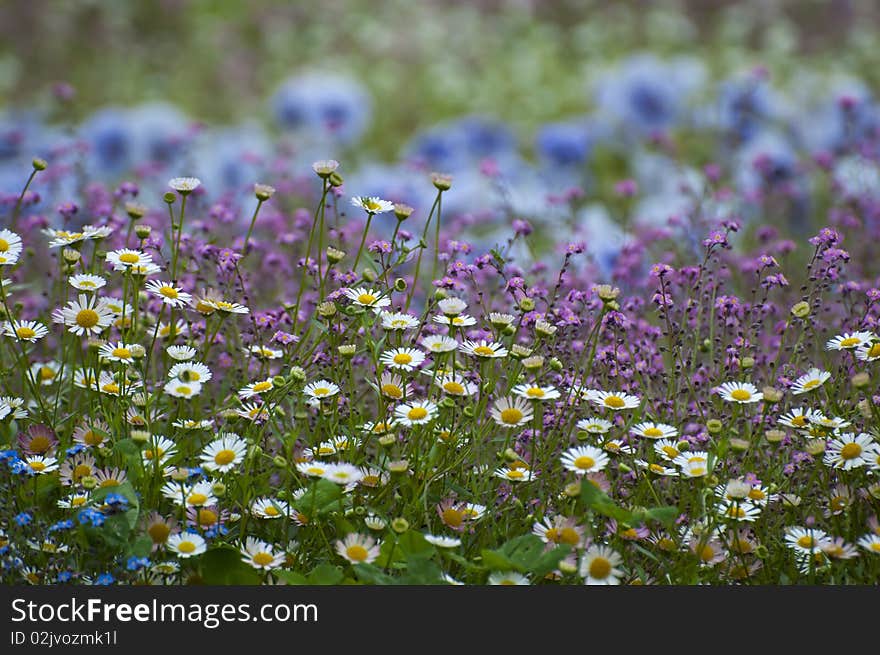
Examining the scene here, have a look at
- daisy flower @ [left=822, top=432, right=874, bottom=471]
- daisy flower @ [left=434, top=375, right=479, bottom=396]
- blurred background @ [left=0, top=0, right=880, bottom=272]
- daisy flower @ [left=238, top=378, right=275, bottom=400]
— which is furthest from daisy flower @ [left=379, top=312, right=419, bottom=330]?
blurred background @ [left=0, top=0, right=880, bottom=272]

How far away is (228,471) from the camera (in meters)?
1.56

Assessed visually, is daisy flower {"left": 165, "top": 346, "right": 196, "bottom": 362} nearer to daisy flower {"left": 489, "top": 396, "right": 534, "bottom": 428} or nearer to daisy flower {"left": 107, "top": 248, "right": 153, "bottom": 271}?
daisy flower {"left": 107, "top": 248, "right": 153, "bottom": 271}

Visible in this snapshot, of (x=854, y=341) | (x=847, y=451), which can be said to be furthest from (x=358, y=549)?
(x=854, y=341)

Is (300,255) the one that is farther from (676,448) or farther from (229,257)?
(676,448)

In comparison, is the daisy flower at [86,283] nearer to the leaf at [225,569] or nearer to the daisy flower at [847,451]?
the leaf at [225,569]

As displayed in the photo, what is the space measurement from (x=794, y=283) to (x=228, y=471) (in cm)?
174

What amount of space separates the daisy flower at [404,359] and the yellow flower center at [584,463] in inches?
11.8

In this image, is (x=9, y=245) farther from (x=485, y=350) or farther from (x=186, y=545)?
(x=485, y=350)

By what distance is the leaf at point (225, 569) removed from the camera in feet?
4.88

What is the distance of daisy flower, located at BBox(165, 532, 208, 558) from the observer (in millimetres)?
1470

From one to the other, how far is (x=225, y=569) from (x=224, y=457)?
0.54 feet

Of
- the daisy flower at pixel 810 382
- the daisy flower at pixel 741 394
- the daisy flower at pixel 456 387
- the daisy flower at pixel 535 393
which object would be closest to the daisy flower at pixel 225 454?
the daisy flower at pixel 456 387

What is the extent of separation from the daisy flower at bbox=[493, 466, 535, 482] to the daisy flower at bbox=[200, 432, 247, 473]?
0.40 meters

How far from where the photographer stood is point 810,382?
1706mm
